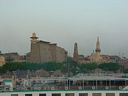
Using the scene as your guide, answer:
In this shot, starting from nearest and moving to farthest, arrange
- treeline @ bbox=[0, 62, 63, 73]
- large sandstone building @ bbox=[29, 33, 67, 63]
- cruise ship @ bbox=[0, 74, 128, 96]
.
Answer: cruise ship @ bbox=[0, 74, 128, 96] < treeline @ bbox=[0, 62, 63, 73] < large sandstone building @ bbox=[29, 33, 67, 63]

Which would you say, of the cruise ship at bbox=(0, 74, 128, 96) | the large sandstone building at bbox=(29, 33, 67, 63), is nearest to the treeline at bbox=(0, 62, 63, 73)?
the large sandstone building at bbox=(29, 33, 67, 63)

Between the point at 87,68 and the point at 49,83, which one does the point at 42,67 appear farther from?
the point at 49,83

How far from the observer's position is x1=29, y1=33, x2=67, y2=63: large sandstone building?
90375 mm

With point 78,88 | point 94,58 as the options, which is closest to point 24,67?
A: point 94,58

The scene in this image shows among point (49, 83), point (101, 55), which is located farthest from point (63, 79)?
point (101, 55)

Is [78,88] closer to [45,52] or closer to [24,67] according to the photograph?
[24,67]

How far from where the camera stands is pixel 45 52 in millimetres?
92750

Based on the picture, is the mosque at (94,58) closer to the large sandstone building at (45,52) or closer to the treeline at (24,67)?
the large sandstone building at (45,52)

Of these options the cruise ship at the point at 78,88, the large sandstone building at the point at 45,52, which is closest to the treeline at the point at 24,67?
the large sandstone building at the point at 45,52

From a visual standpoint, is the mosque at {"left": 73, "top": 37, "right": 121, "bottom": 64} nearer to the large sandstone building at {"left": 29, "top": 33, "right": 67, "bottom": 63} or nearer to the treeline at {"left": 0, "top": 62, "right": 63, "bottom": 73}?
the large sandstone building at {"left": 29, "top": 33, "right": 67, "bottom": 63}

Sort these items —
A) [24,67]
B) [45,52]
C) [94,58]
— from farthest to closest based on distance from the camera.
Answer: [94,58]
[45,52]
[24,67]

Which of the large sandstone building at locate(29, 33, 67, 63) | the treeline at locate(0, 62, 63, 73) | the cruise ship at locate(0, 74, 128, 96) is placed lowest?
the cruise ship at locate(0, 74, 128, 96)

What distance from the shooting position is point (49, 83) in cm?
2183

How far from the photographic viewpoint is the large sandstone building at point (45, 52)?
90375mm
